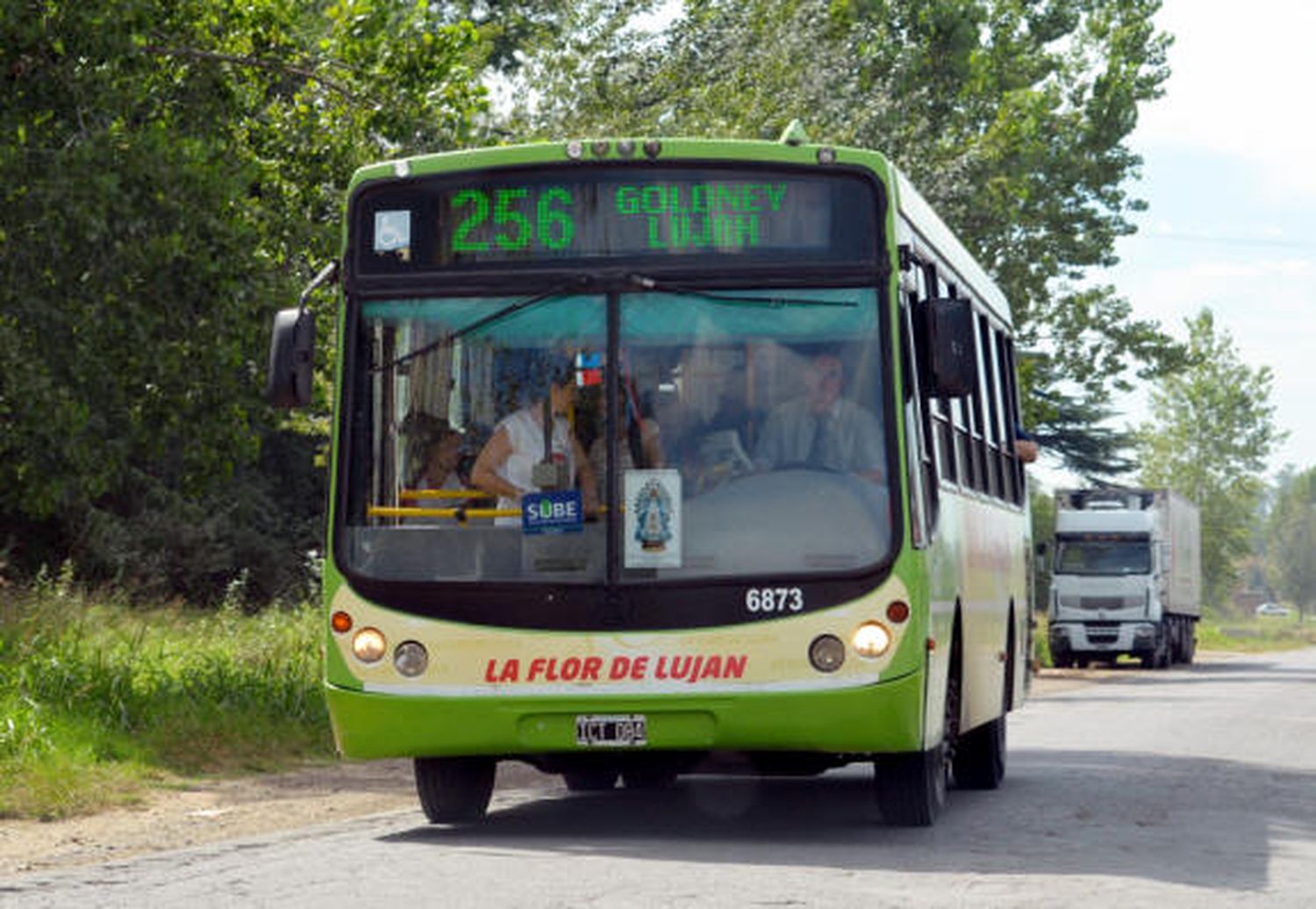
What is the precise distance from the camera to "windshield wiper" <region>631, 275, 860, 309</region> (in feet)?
37.7

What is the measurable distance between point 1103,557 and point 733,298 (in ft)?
130

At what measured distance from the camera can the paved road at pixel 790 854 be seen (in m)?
9.50

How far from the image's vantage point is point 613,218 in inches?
461

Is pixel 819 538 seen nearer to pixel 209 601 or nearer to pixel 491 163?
pixel 491 163

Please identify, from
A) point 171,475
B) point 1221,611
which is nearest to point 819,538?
point 171,475

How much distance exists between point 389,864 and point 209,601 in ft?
89.5

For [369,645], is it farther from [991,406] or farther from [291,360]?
[991,406]

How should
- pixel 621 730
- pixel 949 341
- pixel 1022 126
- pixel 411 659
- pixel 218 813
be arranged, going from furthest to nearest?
pixel 1022 126
pixel 218 813
pixel 949 341
pixel 411 659
pixel 621 730

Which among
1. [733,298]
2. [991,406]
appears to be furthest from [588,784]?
[733,298]

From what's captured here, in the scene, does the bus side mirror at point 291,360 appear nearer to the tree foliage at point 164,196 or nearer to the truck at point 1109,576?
the tree foliage at point 164,196

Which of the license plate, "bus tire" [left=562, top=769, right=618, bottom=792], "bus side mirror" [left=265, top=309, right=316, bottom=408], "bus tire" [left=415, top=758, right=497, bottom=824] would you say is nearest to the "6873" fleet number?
the license plate

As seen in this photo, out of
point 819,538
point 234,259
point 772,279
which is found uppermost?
point 234,259

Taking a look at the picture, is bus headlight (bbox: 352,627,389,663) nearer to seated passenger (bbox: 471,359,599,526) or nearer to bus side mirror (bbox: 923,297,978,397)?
seated passenger (bbox: 471,359,599,526)

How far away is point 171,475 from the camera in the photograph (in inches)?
1528
